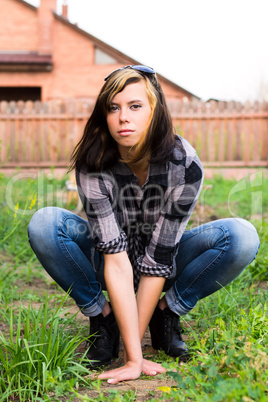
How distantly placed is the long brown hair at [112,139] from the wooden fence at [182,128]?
7.36 meters

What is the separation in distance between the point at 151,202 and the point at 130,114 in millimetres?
407

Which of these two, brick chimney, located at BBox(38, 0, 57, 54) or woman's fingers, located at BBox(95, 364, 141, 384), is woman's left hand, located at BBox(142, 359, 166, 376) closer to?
woman's fingers, located at BBox(95, 364, 141, 384)

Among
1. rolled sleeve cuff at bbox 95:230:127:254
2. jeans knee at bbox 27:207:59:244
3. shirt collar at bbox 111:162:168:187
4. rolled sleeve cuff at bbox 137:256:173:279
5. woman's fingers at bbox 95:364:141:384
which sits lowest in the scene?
woman's fingers at bbox 95:364:141:384

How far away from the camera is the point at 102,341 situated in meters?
2.06

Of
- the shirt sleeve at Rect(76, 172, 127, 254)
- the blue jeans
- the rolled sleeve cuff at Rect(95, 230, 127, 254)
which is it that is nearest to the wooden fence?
the blue jeans

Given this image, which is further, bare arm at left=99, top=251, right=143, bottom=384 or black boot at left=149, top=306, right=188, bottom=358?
black boot at left=149, top=306, right=188, bottom=358

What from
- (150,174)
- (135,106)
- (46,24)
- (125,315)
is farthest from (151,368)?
(46,24)

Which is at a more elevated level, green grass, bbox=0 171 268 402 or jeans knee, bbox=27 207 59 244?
jeans knee, bbox=27 207 59 244

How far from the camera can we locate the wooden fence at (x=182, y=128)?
936cm

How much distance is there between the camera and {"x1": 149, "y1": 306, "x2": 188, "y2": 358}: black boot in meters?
2.05

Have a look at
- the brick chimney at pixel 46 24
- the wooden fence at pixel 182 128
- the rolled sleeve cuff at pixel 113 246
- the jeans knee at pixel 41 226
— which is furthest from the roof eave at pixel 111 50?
the rolled sleeve cuff at pixel 113 246

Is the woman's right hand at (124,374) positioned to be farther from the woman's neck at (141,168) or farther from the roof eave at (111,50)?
the roof eave at (111,50)

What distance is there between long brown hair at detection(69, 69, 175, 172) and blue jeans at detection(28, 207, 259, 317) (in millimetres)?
295

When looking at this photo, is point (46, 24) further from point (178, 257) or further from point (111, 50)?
point (178, 257)
